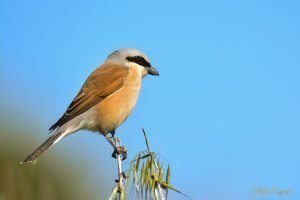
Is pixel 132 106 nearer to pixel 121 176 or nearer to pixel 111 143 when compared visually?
pixel 111 143

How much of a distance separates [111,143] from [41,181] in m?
2.07

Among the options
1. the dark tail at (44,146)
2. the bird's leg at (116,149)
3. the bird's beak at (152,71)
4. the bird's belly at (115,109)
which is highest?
the bird's beak at (152,71)

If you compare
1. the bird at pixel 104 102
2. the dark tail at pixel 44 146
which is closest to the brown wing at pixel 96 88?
the bird at pixel 104 102

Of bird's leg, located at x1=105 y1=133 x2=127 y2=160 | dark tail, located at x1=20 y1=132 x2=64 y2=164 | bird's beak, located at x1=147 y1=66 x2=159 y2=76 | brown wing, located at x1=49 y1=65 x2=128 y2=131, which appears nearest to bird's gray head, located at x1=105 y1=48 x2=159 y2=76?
bird's beak, located at x1=147 y1=66 x2=159 y2=76

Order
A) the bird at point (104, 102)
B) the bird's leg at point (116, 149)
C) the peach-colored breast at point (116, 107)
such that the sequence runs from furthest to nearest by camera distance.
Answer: the peach-colored breast at point (116, 107)
the bird at point (104, 102)
the bird's leg at point (116, 149)

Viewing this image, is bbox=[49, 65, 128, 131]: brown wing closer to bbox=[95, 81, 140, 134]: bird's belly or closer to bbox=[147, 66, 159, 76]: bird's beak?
bbox=[95, 81, 140, 134]: bird's belly

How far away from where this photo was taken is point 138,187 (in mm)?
1827

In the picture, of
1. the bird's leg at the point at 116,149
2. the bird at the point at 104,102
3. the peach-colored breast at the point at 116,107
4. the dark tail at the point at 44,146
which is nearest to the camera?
the dark tail at the point at 44,146

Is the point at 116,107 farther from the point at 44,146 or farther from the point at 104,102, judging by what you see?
the point at 44,146

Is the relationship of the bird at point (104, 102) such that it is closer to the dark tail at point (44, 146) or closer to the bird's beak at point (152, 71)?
the dark tail at point (44, 146)

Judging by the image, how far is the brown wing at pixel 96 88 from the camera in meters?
3.97

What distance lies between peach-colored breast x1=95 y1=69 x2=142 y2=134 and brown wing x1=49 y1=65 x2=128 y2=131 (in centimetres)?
5

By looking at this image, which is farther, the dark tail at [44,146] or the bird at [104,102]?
the bird at [104,102]

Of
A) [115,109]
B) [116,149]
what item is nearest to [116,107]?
[115,109]
